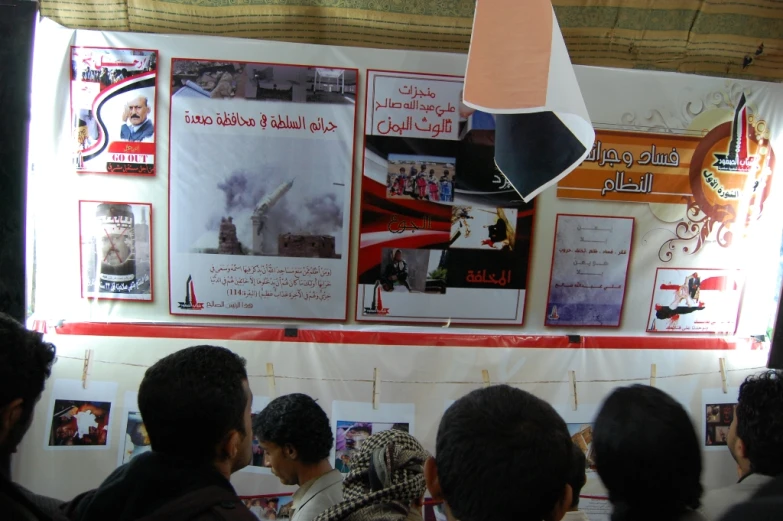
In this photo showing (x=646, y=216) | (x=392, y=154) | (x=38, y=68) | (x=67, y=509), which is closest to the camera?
(x=67, y=509)

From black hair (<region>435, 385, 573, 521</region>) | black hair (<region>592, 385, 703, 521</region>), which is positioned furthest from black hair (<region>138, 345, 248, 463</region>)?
black hair (<region>592, 385, 703, 521</region>)

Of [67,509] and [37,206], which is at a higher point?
[37,206]

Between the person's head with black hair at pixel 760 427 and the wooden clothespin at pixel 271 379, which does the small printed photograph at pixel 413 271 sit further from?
the person's head with black hair at pixel 760 427

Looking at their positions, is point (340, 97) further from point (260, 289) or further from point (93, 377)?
point (93, 377)

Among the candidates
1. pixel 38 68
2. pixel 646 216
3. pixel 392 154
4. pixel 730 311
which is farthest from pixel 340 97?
pixel 730 311

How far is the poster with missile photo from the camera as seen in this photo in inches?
81.0

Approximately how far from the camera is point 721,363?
231 cm

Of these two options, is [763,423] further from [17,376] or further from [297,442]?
[17,376]

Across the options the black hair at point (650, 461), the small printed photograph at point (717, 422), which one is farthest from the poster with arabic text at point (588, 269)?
Result: the black hair at point (650, 461)

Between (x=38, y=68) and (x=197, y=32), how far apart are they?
21.7 inches

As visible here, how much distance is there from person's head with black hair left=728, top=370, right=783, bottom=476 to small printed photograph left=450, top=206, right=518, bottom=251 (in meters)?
1.01

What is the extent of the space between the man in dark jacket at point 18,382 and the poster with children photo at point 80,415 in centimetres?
104

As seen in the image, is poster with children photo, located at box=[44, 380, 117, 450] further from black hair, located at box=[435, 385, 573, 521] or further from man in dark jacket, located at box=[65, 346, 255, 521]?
black hair, located at box=[435, 385, 573, 521]

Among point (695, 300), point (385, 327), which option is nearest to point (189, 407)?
point (385, 327)
